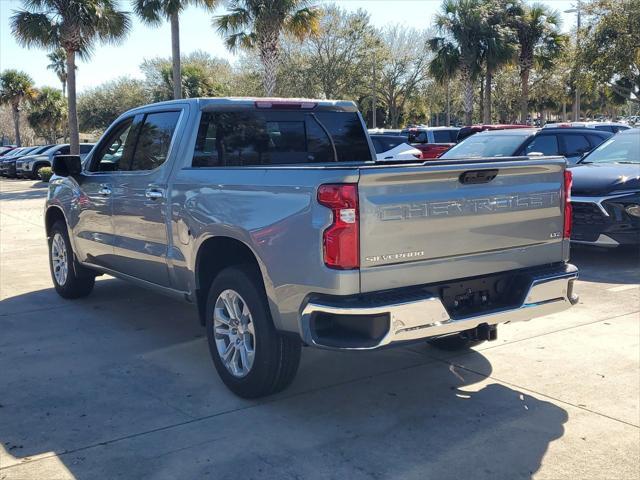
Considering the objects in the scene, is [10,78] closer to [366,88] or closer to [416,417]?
[366,88]

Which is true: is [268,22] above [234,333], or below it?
above

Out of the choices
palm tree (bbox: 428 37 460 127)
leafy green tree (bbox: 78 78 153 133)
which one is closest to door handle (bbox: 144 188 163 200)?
palm tree (bbox: 428 37 460 127)

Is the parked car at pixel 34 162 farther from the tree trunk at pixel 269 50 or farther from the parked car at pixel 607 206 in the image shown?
the parked car at pixel 607 206

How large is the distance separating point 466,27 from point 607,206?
24.2 meters

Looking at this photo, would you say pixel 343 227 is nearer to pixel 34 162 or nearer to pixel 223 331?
pixel 223 331

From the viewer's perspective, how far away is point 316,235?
3670 millimetres

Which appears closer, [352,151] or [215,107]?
[215,107]

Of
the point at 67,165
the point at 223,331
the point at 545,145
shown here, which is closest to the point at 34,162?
the point at 545,145

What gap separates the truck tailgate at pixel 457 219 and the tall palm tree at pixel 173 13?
63.5ft

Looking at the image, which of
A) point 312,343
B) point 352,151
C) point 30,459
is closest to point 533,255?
point 312,343

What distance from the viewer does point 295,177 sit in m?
3.85

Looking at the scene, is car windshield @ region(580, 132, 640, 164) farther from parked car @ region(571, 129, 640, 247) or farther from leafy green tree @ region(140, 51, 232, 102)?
leafy green tree @ region(140, 51, 232, 102)

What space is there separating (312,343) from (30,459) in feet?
5.37

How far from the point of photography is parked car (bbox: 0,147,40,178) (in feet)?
112
